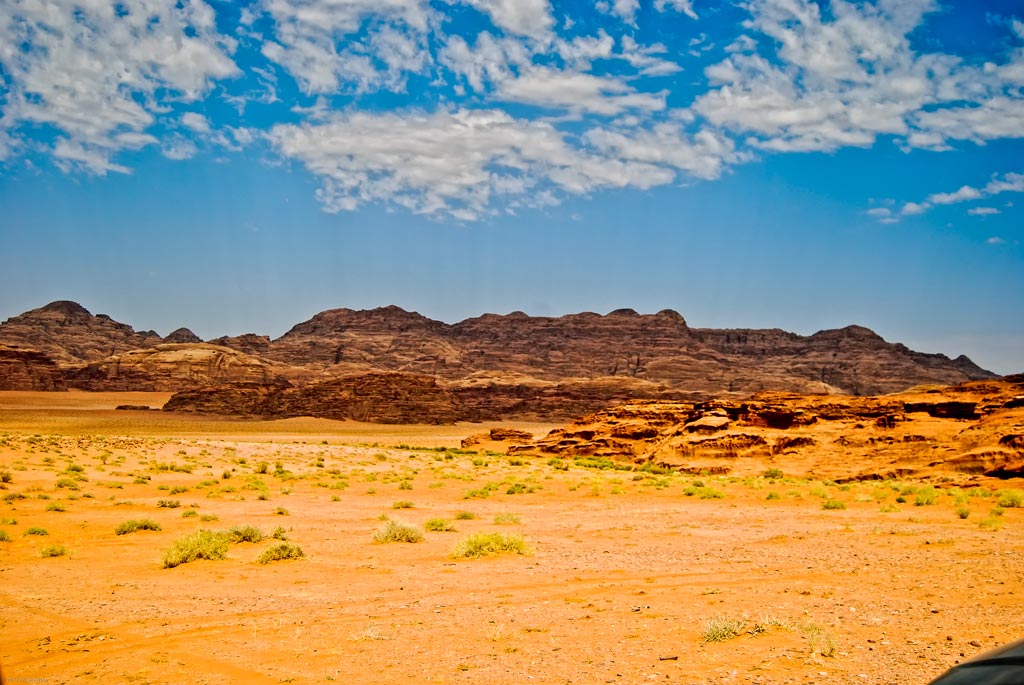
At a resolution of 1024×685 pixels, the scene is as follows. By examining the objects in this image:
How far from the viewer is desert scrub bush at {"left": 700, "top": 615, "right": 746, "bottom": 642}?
7.13m

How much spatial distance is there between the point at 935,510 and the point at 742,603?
13.8 meters

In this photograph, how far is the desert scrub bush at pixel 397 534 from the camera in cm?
1447

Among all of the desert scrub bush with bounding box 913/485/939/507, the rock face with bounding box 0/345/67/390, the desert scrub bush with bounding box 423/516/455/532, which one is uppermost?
the rock face with bounding box 0/345/67/390

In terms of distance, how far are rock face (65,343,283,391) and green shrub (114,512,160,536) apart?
12708cm

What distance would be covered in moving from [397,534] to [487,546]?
2.35 m

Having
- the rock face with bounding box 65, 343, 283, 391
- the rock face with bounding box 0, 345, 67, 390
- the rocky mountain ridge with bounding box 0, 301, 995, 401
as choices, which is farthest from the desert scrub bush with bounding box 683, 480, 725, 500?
the rock face with bounding box 0, 345, 67, 390

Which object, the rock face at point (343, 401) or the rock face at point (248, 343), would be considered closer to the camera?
the rock face at point (343, 401)

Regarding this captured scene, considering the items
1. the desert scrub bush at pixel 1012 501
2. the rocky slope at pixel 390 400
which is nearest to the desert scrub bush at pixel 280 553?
the desert scrub bush at pixel 1012 501

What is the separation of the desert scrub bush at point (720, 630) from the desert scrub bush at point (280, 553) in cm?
758

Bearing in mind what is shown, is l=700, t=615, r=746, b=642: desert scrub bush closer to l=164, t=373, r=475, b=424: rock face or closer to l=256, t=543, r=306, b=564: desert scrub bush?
l=256, t=543, r=306, b=564: desert scrub bush

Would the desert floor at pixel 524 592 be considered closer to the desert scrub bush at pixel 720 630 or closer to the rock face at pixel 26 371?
the desert scrub bush at pixel 720 630

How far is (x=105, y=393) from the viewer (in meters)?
137

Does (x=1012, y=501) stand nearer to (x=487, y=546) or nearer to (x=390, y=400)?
(x=487, y=546)

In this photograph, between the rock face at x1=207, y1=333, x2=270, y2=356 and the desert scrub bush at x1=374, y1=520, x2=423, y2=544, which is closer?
the desert scrub bush at x1=374, y1=520, x2=423, y2=544
